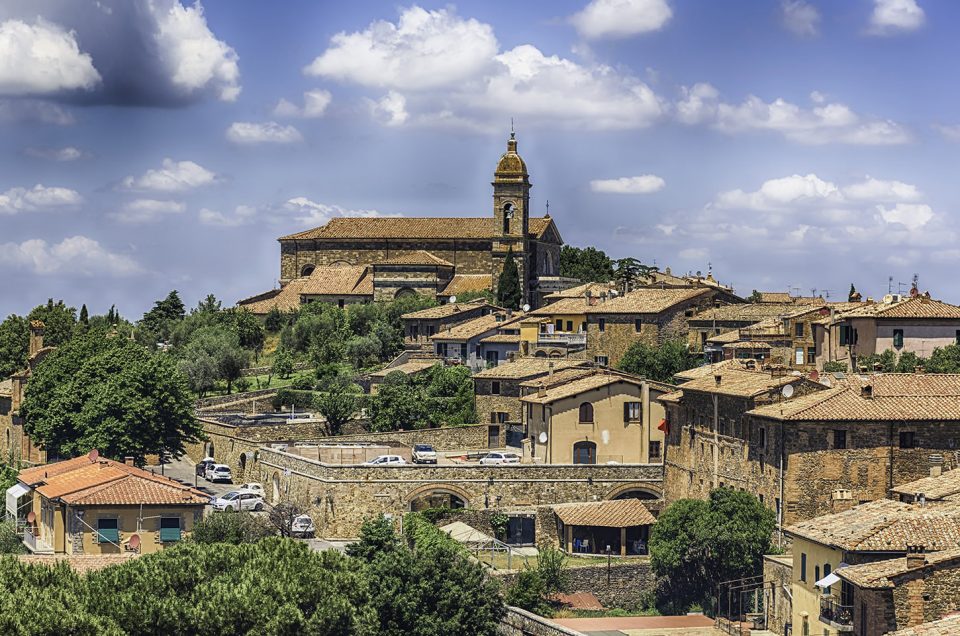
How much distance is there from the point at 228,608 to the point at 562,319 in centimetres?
5759

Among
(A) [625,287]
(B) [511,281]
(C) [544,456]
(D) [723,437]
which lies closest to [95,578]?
(D) [723,437]

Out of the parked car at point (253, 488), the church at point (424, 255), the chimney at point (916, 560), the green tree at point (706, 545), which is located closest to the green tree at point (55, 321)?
the church at point (424, 255)

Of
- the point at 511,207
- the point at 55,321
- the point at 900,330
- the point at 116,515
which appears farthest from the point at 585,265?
the point at 116,515

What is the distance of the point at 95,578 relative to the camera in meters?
49.2

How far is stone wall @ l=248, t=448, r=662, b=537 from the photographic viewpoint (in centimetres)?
7112

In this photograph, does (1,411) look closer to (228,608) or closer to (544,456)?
(544,456)

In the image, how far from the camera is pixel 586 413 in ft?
253

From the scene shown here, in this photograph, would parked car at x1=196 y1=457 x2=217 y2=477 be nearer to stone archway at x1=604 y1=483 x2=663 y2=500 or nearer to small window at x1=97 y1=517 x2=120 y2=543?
small window at x1=97 y1=517 x2=120 y2=543

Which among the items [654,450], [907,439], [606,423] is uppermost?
[606,423]

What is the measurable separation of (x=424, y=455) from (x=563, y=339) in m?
24.8

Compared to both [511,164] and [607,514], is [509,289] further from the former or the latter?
[607,514]

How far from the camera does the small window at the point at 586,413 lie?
77062 mm

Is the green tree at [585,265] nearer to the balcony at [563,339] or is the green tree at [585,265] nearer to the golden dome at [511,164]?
the golden dome at [511,164]

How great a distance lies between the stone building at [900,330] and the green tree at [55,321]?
50916 millimetres
